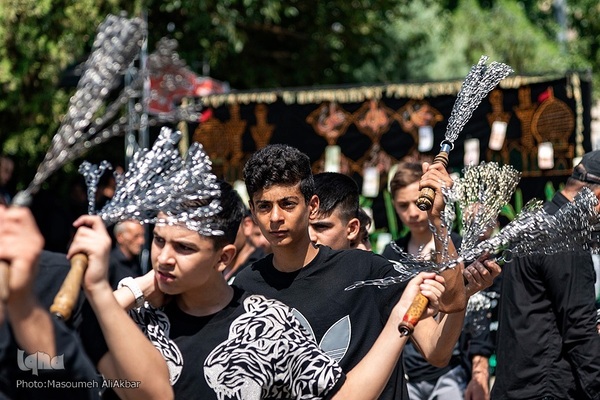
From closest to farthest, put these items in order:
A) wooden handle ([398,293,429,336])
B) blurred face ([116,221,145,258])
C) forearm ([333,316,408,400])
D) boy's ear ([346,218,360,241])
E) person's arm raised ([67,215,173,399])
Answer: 1. person's arm raised ([67,215,173,399])
2. wooden handle ([398,293,429,336])
3. forearm ([333,316,408,400])
4. boy's ear ([346,218,360,241])
5. blurred face ([116,221,145,258])

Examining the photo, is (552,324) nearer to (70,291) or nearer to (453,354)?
(453,354)

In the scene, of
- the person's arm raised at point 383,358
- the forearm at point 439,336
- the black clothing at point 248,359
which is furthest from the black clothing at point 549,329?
the black clothing at point 248,359

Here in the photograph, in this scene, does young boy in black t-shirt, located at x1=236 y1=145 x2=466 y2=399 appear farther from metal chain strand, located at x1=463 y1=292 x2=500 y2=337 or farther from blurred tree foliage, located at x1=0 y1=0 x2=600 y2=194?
blurred tree foliage, located at x1=0 y1=0 x2=600 y2=194

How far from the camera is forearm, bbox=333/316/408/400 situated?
334 centimetres

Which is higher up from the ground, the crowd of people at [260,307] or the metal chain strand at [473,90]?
the metal chain strand at [473,90]

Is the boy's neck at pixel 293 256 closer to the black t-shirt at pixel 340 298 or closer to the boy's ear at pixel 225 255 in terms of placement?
the black t-shirt at pixel 340 298

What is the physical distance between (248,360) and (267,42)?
12224 millimetres

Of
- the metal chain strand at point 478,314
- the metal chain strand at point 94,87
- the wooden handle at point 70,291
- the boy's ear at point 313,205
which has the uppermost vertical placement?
the metal chain strand at point 94,87

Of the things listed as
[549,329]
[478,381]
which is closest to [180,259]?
[549,329]

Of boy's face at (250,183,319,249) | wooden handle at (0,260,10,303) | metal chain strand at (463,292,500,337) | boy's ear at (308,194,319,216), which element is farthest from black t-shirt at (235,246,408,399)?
metal chain strand at (463,292,500,337)

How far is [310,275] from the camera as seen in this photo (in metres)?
4.18

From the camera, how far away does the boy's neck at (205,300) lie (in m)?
3.56

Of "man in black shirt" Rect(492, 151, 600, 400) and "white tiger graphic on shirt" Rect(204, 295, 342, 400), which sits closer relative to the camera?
"white tiger graphic on shirt" Rect(204, 295, 342, 400)

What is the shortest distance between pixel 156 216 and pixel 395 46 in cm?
1382
